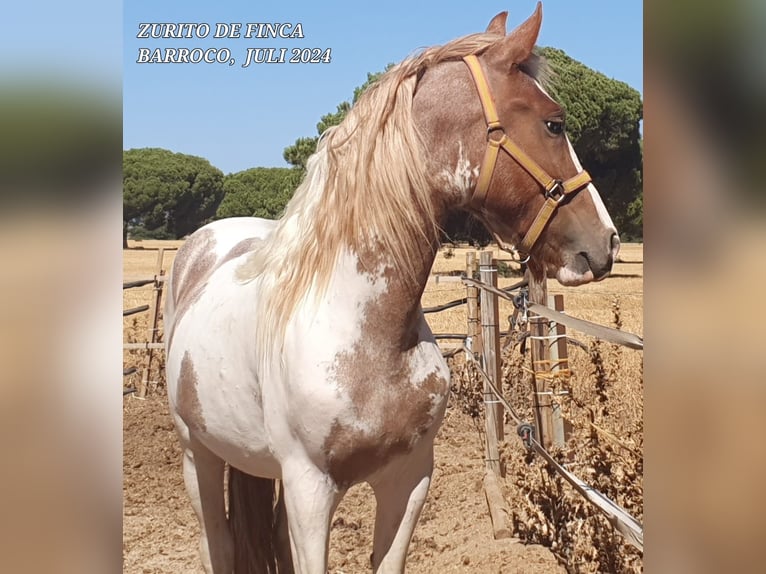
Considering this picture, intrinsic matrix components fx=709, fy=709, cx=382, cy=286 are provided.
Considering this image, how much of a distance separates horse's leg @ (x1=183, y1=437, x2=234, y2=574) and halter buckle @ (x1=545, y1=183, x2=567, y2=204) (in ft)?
5.30

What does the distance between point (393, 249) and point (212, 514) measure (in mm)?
1454

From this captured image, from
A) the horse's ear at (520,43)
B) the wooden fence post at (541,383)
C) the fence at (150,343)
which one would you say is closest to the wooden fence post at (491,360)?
the wooden fence post at (541,383)

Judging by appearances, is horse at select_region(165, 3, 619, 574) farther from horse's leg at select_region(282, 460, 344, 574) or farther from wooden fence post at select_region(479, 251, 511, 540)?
wooden fence post at select_region(479, 251, 511, 540)

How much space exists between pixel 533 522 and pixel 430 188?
86.7 inches

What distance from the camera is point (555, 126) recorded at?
5.29 ft

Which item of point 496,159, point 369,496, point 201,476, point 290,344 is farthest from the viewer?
point 369,496

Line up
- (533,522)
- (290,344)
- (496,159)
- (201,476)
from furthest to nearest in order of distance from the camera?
(533,522), (201,476), (290,344), (496,159)

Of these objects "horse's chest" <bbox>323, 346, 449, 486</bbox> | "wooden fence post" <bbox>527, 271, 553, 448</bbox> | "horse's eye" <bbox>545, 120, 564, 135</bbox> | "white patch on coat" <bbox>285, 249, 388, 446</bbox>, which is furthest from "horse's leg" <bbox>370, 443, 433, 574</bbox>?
"wooden fence post" <bbox>527, 271, 553, 448</bbox>

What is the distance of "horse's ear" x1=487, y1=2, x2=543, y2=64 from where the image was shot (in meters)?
1.58

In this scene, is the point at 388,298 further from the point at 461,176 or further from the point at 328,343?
the point at 461,176
